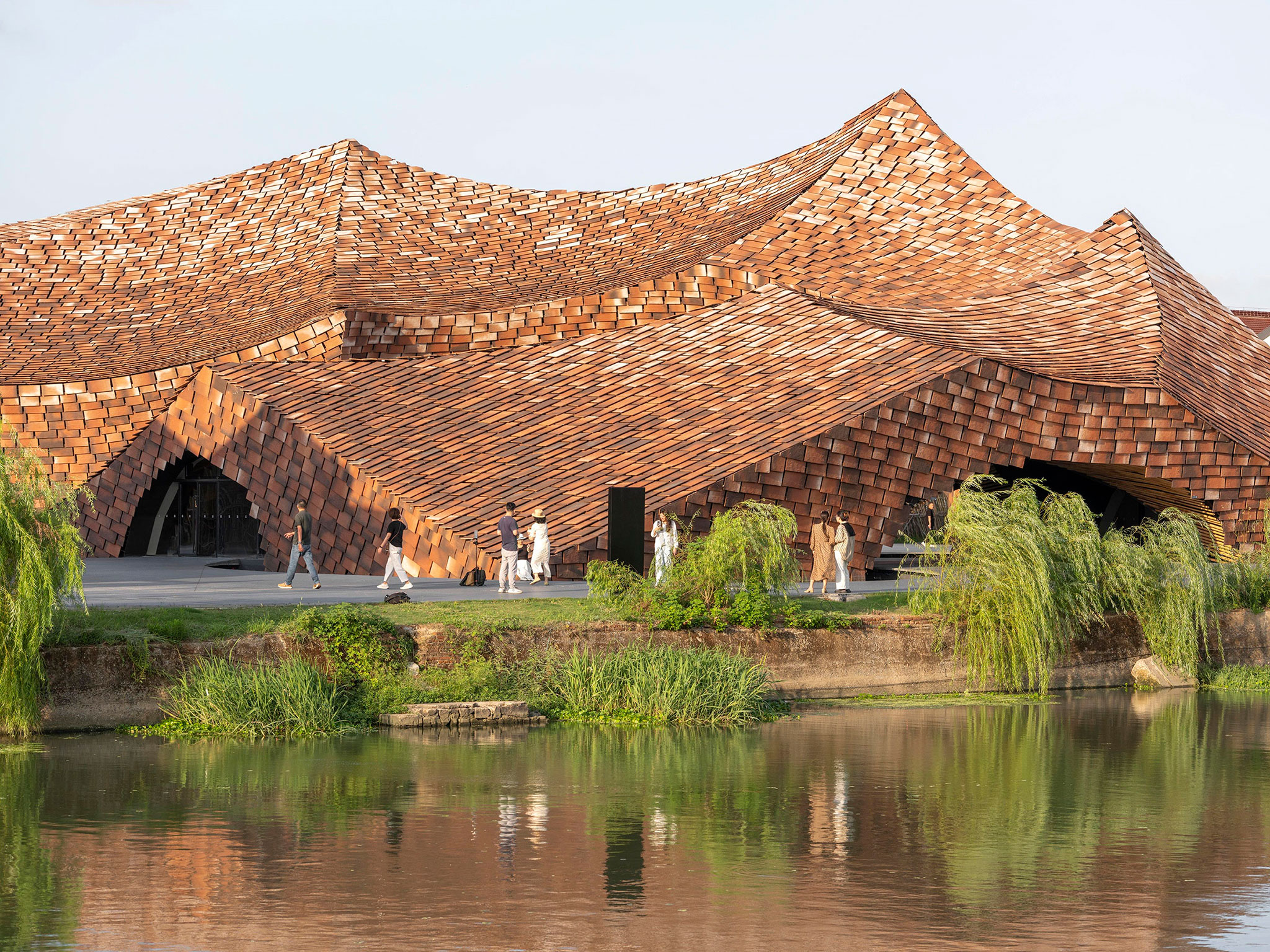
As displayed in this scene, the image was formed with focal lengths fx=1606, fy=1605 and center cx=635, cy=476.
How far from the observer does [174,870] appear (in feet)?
26.4

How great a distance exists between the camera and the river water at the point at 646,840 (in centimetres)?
698

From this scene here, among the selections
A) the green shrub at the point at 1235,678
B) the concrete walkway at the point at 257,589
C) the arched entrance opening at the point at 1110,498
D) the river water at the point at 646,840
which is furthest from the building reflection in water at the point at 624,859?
the arched entrance opening at the point at 1110,498

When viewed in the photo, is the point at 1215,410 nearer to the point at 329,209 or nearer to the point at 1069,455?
the point at 1069,455

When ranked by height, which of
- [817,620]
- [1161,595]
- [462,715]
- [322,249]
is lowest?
[462,715]

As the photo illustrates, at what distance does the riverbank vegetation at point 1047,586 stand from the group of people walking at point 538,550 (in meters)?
1.81

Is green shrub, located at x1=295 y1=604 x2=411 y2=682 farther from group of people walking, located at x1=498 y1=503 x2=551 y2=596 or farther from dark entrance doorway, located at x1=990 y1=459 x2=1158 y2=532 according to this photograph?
Answer: dark entrance doorway, located at x1=990 y1=459 x2=1158 y2=532

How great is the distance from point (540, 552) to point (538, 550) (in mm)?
50

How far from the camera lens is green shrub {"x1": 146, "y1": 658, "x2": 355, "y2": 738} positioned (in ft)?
41.9

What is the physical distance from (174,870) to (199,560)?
21066 millimetres

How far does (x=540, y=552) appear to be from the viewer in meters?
19.7

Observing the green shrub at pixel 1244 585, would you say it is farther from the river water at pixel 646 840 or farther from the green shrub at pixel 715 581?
the green shrub at pixel 715 581

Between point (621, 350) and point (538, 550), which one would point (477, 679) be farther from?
point (621, 350)

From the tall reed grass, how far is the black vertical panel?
8.11ft

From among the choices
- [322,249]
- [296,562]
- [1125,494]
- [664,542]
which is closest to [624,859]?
[664,542]
